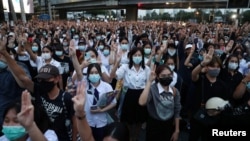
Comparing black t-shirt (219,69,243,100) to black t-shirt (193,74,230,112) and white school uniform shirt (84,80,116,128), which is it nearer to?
black t-shirt (193,74,230,112)

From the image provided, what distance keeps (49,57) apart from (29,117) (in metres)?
3.93

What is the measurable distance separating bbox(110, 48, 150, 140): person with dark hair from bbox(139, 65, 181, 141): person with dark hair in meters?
0.77

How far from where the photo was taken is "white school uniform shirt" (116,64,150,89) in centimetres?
464

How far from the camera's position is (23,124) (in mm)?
2041

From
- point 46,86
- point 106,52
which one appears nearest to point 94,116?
point 46,86

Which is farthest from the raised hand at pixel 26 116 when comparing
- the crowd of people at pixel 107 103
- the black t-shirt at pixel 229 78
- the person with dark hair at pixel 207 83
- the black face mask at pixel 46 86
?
the black t-shirt at pixel 229 78

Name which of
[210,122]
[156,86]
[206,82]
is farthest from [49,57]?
[210,122]

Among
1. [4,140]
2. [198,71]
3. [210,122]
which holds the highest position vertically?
[198,71]

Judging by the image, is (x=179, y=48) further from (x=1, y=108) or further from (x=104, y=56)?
(x=1, y=108)

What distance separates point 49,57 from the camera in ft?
19.1

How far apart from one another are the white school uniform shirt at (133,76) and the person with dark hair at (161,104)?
78cm

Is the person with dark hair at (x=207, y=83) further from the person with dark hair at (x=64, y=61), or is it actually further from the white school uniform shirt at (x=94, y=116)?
the person with dark hair at (x=64, y=61)

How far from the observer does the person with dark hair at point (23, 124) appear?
205 centimetres

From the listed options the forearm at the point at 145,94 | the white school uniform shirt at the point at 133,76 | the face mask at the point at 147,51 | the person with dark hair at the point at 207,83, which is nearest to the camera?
the forearm at the point at 145,94
